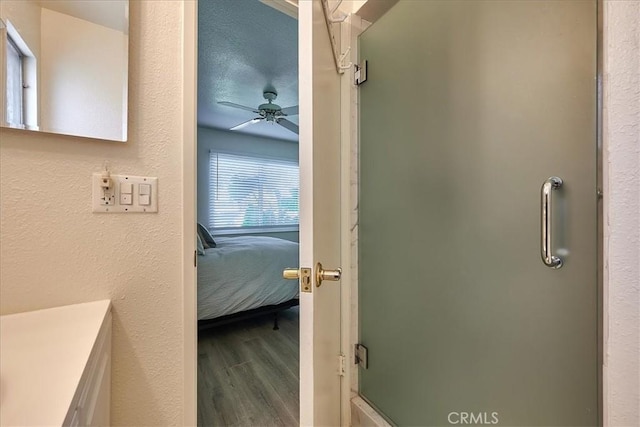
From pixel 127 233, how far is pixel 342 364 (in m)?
1.09

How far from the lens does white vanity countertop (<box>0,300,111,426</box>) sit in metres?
0.37

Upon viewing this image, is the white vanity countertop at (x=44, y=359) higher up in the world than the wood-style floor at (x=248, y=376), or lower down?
higher up

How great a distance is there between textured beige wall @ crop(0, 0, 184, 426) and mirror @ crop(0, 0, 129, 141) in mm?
33

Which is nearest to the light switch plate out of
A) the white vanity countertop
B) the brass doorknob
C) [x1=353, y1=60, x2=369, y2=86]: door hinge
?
the white vanity countertop

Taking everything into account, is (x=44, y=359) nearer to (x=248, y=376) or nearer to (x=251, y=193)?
(x=248, y=376)

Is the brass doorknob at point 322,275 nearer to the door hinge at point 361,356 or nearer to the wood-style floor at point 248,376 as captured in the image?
the door hinge at point 361,356

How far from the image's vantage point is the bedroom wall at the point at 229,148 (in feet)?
13.5

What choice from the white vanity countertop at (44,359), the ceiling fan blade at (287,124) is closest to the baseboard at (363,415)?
the white vanity countertop at (44,359)

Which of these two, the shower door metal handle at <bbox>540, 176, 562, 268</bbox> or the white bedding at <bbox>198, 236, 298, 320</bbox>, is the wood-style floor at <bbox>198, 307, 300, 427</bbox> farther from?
the shower door metal handle at <bbox>540, 176, 562, 268</bbox>

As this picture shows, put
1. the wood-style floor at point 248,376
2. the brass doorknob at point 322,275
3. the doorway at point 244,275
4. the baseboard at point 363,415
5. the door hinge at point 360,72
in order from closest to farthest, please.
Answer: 1. the brass doorknob at point 322,275
2. the baseboard at point 363,415
3. the door hinge at point 360,72
4. the wood-style floor at point 248,376
5. the doorway at point 244,275

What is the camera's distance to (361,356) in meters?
1.33

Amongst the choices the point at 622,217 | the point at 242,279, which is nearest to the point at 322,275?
the point at 622,217

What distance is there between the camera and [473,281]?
0.92 m

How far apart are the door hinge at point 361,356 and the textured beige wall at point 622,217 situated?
862 mm
